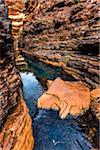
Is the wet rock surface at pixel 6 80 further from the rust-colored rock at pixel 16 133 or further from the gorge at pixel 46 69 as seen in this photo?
the rust-colored rock at pixel 16 133

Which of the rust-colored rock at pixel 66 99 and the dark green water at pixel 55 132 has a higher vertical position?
the rust-colored rock at pixel 66 99

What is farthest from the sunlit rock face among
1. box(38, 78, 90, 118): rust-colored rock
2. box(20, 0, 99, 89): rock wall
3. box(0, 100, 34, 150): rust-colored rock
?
box(0, 100, 34, 150): rust-colored rock

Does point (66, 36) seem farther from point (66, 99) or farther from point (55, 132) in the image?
point (55, 132)

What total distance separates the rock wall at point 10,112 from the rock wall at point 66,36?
7.34 m

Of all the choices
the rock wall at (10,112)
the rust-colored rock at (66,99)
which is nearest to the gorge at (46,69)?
the rock wall at (10,112)

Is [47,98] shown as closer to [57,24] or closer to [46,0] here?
[57,24]

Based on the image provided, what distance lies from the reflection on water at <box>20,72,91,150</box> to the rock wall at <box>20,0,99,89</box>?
443cm

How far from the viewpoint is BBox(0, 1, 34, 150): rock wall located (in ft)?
37.9

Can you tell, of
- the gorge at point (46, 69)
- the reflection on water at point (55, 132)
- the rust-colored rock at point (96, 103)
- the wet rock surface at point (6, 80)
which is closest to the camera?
the wet rock surface at point (6, 80)

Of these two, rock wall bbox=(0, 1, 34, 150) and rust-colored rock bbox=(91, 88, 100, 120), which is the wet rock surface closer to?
rock wall bbox=(0, 1, 34, 150)

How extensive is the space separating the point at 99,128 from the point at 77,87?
22.3 feet

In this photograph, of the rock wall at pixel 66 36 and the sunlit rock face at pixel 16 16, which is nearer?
the rock wall at pixel 66 36

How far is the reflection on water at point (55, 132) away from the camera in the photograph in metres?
13.8

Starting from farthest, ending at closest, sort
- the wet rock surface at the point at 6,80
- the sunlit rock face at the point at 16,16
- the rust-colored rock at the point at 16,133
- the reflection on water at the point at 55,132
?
the sunlit rock face at the point at 16,16 < the reflection on water at the point at 55,132 < the wet rock surface at the point at 6,80 < the rust-colored rock at the point at 16,133
